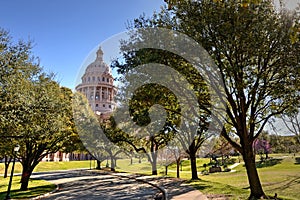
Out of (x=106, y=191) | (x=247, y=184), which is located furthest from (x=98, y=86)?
(x=247, y=184)

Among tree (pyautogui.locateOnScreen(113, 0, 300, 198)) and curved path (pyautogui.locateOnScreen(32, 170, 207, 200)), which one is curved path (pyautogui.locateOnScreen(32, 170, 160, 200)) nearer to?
curved path (pyautogui.locateOnScreen(32, 170, 207, 200))

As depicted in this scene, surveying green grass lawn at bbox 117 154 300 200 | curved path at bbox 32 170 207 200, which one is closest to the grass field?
green grass lawn at bbox 117 154 300 200

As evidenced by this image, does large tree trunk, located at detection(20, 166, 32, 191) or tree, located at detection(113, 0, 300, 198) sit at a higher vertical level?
tree, located at detection(113, 0, 300, 198)

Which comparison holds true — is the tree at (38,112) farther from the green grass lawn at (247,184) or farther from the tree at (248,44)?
the green grass lawn at (247,184)

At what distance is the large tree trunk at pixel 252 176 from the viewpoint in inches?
415

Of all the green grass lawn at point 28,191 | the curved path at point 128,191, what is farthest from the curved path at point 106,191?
the green grass lawn at point 28,191

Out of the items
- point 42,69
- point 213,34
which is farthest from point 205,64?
point 42,69

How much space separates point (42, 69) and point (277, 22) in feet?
41.9

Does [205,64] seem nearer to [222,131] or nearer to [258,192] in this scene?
[222,131]

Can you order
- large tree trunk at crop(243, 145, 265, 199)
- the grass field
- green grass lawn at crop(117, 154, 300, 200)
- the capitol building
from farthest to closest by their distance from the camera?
the capitol building, the grass field, green grass lawn at crop(117, 154, 300, 200), large tree trunk at crop(243, 145, 265, 199)

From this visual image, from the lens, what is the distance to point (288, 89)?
10.7m

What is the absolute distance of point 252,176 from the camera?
10.9 m

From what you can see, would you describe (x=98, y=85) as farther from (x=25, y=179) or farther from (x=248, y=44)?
(x=248, y=44)

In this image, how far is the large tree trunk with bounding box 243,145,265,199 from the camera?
10.5m
